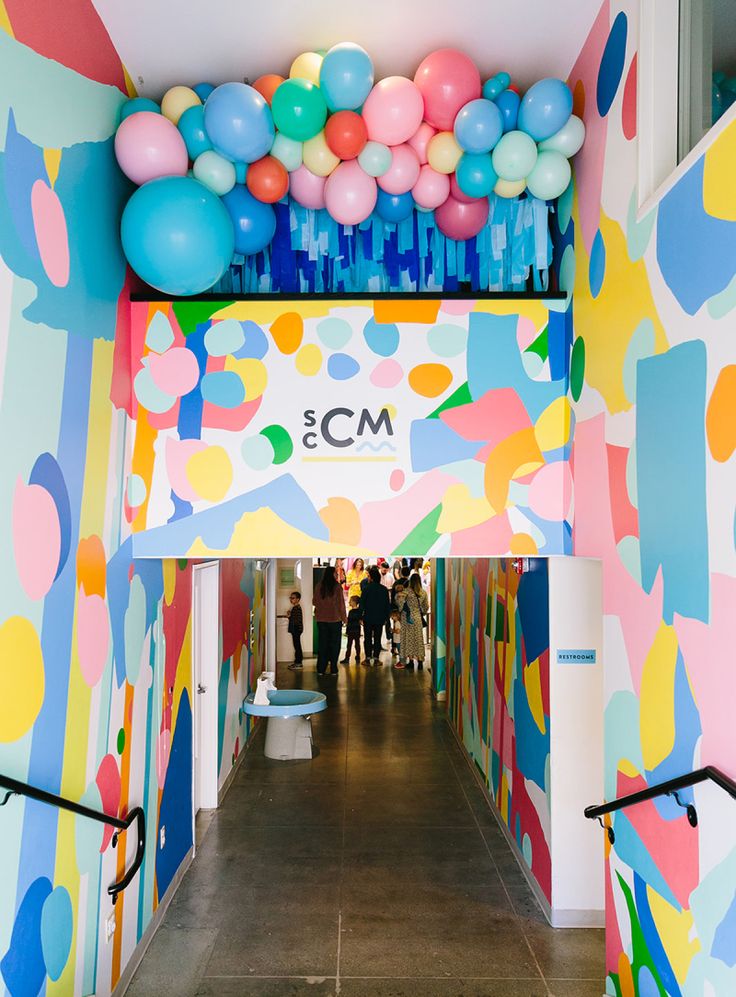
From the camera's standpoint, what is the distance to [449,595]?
840 centimetres

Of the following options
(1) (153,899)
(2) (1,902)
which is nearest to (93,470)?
(2) (1,902)

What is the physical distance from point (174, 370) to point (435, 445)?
1.26 meters

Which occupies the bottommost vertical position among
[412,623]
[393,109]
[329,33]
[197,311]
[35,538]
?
[412,623]

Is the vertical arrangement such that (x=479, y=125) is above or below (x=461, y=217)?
above

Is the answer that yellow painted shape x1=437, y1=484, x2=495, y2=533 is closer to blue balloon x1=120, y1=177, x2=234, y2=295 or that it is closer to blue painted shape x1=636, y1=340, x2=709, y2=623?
blue painted shape x1=636, y1=340, x2=709, y2=623

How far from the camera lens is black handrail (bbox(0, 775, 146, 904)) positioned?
83.6 inches

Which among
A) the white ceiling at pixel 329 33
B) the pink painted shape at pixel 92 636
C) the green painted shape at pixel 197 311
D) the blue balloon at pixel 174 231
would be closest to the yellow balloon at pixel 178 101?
the white ceiling at pixel 329 33

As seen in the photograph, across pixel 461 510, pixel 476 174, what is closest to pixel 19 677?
pixel 461 510

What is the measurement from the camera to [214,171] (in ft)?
10.2

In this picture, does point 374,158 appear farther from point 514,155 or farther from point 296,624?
point 296,624

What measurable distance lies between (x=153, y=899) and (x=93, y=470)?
231 centimetres

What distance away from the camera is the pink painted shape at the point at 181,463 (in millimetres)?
3400

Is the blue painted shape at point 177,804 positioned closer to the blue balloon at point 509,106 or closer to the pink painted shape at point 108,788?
the pink painted shape at point 108,788

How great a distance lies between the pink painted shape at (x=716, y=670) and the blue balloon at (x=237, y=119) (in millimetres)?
2436
